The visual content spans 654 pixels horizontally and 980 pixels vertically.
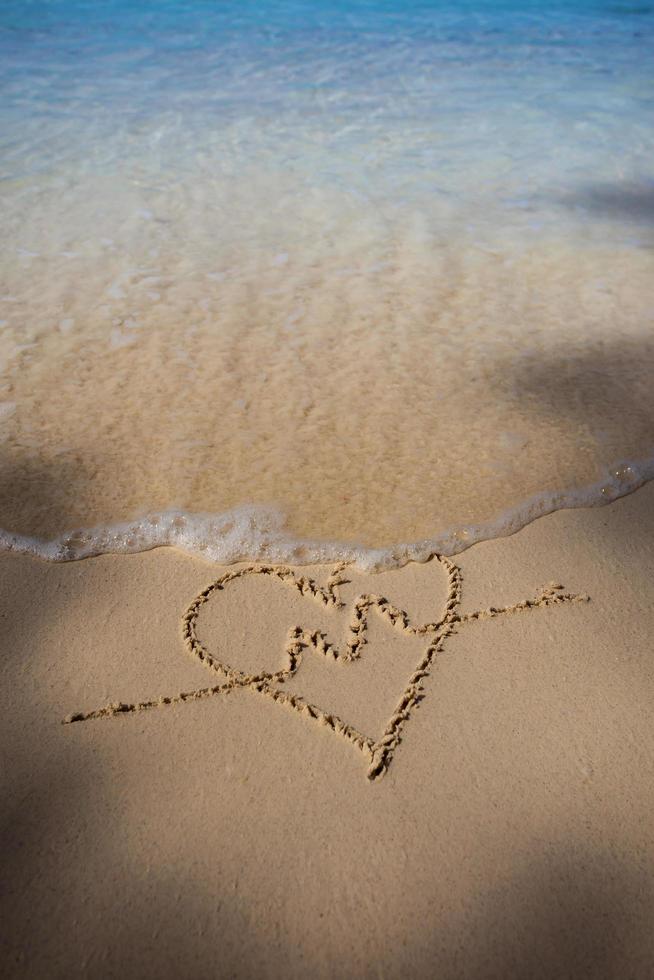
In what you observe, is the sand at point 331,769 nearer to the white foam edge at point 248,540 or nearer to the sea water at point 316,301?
the white foam edge at point 248,540

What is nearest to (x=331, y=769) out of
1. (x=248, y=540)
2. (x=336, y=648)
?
(x=336, y=648)

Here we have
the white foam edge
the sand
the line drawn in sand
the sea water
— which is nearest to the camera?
the sand

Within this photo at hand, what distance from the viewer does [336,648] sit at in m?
1.19

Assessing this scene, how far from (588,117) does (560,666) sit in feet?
10.9

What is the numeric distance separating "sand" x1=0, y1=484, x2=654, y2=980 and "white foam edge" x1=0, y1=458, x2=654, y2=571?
31 millimetres

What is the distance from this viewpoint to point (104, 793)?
100cm

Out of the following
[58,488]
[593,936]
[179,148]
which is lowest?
[593,936]

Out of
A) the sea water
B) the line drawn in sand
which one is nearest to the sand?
the line drawn in sand

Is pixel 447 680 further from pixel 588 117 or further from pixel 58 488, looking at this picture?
pixel 588 117

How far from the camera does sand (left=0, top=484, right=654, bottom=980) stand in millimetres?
879

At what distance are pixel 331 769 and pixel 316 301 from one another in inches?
58.1

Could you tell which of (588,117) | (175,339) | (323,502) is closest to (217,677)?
(323,502)

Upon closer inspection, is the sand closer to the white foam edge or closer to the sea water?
the white foam edge

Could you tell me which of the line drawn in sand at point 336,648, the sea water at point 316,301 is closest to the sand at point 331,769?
the line drawn in sand at point 336,648
